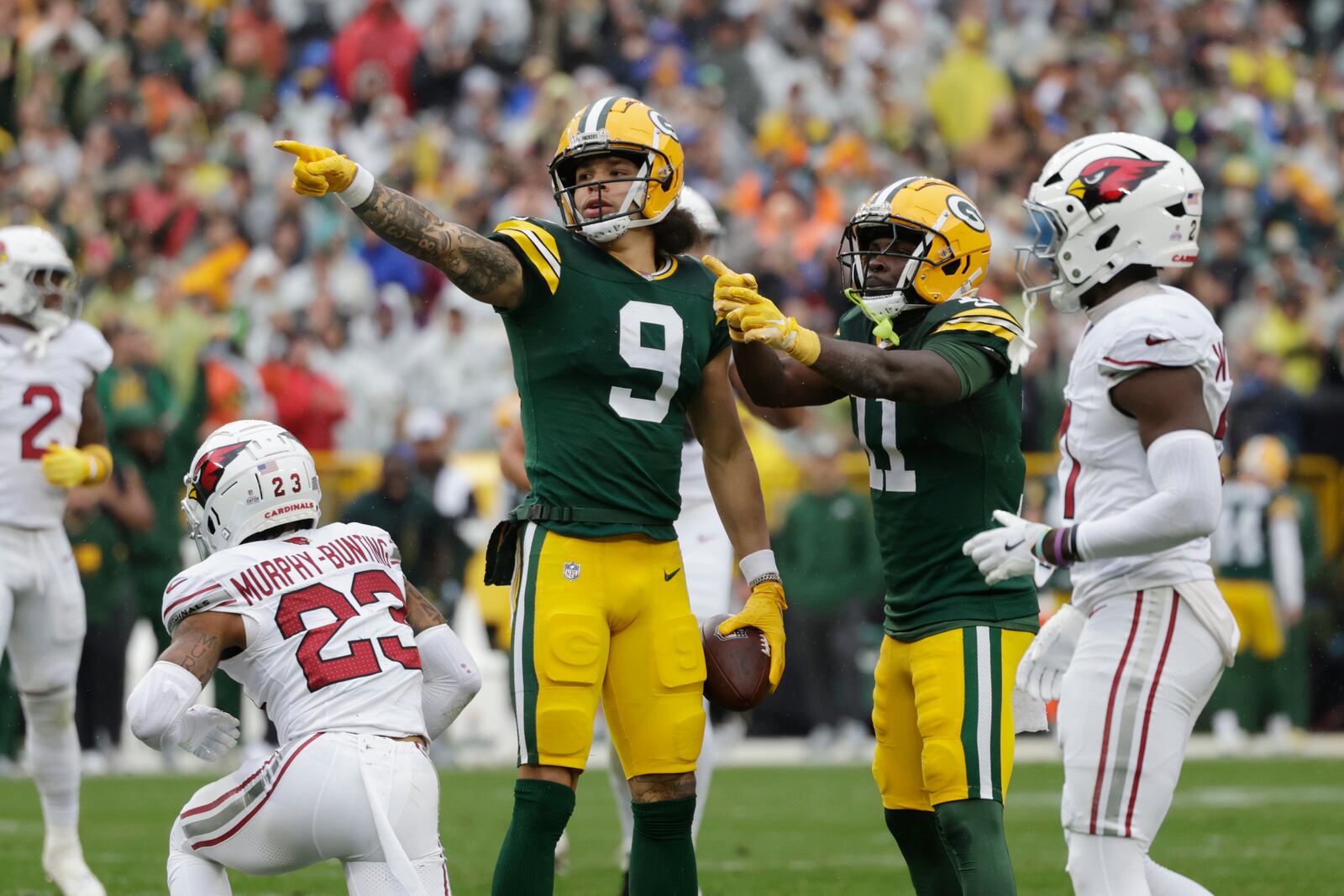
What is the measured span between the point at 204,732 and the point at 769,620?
1.49 m

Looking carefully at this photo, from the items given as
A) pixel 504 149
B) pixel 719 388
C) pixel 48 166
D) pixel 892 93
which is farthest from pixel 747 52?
pixel 719 388

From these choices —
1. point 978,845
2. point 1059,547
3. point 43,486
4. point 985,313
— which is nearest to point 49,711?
point 43,486

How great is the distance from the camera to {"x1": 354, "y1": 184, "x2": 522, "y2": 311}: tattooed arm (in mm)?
4309

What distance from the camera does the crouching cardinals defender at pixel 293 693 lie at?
158 inches

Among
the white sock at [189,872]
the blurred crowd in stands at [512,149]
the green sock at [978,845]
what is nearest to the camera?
the white sock at [189,872]

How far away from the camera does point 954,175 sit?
15227 mm

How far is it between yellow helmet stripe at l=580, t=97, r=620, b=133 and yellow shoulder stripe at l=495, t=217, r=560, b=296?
29 centimetres

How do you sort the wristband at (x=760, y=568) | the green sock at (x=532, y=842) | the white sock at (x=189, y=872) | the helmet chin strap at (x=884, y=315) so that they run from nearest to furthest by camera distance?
the white sock at (x=189, y=872) → the green sock at (x=532, y=842) → the helmet chin strap at (x=884, y=315) → the wristband at (x=760, y=568)

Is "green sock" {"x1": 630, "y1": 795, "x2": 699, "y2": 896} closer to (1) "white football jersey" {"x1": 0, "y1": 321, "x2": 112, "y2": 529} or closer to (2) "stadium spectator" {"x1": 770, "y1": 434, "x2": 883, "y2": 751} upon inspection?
(1) "white football jersey" {"x1": 0, "y1": 321, "x2": 112, "y2": 529}

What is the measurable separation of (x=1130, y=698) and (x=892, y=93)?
12.3 m

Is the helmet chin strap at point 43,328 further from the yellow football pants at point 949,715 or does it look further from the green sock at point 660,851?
the yellow football pants at point 949,715

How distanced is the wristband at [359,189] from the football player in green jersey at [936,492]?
2.79ft

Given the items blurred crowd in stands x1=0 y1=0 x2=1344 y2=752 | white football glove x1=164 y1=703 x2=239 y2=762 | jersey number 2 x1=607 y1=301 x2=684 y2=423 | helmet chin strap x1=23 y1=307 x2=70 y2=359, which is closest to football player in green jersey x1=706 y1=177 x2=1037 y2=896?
jersey number 2 x1=607 y1=301 x2=684 y2=423

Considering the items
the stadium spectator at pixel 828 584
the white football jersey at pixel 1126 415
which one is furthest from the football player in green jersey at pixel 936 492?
the stadium spectator at pixel 828 584
